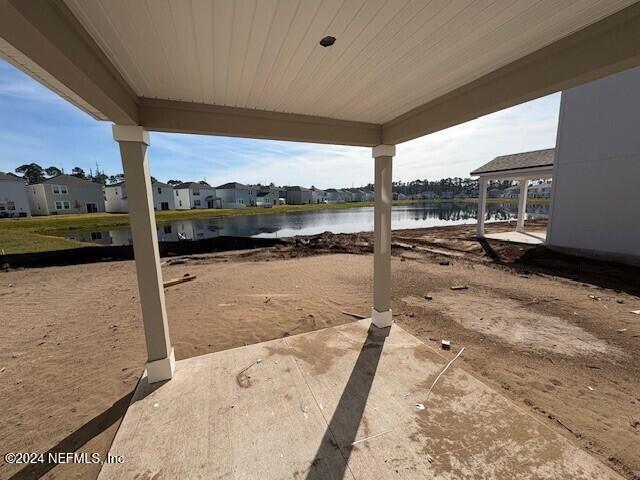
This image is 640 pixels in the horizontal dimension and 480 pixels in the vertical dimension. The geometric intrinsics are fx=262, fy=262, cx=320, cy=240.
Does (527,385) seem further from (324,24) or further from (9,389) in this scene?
(9,389)

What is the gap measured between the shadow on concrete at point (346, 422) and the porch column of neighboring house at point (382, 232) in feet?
2.51

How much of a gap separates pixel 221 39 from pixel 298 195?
65.3 metres

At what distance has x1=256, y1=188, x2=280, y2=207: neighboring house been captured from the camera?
56969 millimetres

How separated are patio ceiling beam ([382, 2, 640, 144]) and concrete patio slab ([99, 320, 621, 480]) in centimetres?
315

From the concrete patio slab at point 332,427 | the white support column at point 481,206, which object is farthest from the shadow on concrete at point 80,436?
the white support column at point 481,206

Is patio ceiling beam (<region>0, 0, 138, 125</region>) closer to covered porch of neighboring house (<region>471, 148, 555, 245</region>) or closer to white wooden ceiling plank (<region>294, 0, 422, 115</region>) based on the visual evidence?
white wooden ceiling plank (<region>294, 0, 422, 115</region>)

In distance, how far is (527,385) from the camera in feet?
11.1

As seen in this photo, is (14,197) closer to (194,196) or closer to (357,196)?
(194,196)

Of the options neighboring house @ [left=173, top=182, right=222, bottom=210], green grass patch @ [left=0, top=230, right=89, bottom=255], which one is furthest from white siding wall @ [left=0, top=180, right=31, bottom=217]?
green grass patch @ [left=0, top=230, right=89, bottom=255]

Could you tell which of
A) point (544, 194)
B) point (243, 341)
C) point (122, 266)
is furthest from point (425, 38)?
point (544, 194)

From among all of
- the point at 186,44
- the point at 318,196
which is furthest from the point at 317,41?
the point at 318,196

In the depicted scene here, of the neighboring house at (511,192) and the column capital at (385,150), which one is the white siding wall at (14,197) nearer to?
the column capital at (385,150)

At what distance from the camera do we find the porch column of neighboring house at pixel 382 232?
4203mm

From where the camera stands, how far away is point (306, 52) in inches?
85.3
